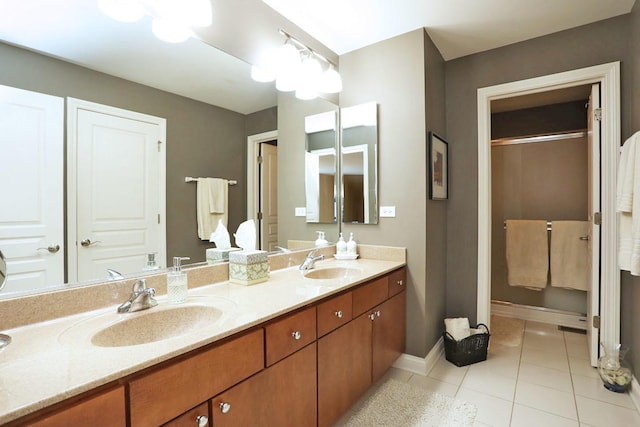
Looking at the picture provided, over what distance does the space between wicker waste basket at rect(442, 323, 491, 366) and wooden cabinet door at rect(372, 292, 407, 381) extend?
0.39 meters

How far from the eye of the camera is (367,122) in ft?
7.88

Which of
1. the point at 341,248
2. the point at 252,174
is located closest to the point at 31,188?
the point at 252,174

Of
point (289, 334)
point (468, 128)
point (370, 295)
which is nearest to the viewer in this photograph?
point (289, 334)


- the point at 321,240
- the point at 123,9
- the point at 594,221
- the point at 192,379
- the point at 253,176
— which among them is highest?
the point at 123,9

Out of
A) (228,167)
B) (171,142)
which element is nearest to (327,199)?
(228,167)

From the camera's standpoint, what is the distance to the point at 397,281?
2.14m

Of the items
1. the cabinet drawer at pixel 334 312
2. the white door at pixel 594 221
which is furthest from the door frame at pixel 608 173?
the cabinet drawer at pixel 334 312

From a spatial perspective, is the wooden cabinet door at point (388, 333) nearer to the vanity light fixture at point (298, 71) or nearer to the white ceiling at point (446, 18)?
the vanity light fixture at point (298, 71)

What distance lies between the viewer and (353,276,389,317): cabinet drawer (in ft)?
5.49

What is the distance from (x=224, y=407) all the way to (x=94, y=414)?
1.22 feet

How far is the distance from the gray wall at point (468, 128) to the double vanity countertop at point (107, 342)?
4.97 feet

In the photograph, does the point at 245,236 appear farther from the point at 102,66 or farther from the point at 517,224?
the point at 517,224

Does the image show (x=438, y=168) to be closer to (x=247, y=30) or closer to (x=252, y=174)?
(x=252, y=174)

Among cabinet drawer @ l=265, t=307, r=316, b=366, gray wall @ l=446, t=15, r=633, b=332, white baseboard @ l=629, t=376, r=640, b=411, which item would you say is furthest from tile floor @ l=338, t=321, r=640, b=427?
cabinet drawer @ l=265, t=307, r=316, b=366
